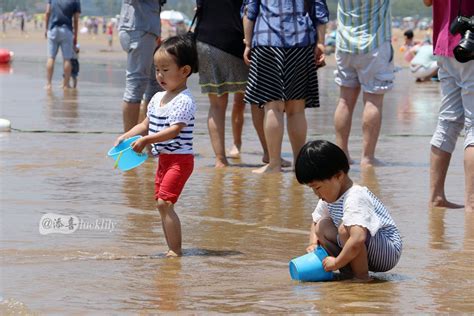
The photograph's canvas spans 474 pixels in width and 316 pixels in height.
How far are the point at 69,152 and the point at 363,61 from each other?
2.44 meters

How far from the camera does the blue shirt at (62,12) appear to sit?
1784 cm

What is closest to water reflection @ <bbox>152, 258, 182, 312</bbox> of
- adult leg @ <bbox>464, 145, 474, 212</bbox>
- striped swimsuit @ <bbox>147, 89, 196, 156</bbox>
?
striped swimsuit @ <bbox>147, 89, 196, 156</bbox>

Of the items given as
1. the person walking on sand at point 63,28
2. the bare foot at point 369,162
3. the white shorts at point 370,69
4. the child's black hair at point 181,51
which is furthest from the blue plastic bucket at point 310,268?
the person walking on sand at point 63,28

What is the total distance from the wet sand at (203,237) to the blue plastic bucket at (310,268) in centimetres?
5

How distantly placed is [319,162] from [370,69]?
3949 millimetres

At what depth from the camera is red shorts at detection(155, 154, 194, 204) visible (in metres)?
5.85

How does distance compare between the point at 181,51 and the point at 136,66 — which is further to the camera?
the point at 136,66

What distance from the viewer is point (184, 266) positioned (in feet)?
17.9

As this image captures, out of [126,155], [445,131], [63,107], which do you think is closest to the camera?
[126,155]

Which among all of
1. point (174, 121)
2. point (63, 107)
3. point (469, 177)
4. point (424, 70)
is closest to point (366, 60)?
point (469, 177)

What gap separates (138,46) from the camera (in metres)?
9.52

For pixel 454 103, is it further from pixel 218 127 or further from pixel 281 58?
pixel 218 127

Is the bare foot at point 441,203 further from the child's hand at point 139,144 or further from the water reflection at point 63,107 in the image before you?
the water reflection at point 63,107

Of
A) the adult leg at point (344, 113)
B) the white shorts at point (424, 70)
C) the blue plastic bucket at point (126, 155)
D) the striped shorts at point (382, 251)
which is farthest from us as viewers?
the white shorts at point (424, 70)
